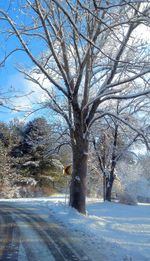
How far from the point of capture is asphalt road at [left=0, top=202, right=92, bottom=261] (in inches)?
352

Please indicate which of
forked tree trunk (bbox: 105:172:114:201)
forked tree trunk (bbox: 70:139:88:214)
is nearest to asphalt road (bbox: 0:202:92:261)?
forked tree trunk (bbox: 70:139:88:214)

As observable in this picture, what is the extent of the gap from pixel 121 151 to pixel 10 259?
2692 centimetres

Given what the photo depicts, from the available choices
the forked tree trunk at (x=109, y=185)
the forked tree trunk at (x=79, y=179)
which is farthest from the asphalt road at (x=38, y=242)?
the forked tree trunk at (x=109, y=185)

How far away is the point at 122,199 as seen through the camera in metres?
37.5

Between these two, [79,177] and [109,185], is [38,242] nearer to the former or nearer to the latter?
[79,177]

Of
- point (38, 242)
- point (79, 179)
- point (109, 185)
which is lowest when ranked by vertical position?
point (38, 242)

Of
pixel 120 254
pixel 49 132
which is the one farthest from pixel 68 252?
pixel 49 132

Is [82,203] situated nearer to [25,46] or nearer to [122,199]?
[25,46]

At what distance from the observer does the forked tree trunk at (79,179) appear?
19.5 m

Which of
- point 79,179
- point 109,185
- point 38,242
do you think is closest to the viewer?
point 38,242

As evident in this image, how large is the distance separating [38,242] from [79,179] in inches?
345

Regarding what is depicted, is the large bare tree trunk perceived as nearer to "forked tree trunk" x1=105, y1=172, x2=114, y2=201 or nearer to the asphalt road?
the asphalt road

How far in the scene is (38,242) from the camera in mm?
10766

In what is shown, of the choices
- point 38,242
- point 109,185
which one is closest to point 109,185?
point 109,185
